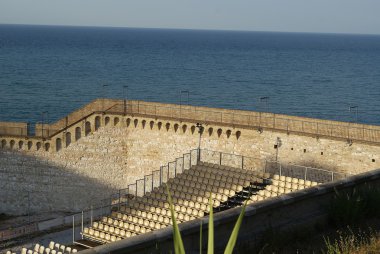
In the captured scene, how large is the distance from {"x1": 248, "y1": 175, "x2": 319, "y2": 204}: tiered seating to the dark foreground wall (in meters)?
12.2

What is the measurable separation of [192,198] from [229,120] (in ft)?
17.0

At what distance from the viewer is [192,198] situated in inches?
1116

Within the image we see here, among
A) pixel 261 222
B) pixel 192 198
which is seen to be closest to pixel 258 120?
pixel 192 198

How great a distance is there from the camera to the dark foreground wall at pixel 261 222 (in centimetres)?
1038

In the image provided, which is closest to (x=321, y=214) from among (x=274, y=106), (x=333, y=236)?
(x=333, y=236)

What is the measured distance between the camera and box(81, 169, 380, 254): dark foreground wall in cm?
1038

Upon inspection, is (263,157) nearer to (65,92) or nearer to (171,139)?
(171,139)

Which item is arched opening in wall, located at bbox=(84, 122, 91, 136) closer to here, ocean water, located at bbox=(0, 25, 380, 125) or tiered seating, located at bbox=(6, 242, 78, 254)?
tiered seating, located at bbox=(6, 242, 78, 254)

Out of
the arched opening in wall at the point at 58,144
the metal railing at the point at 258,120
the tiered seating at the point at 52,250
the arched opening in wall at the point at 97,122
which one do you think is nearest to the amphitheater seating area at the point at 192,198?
the tiered seating at the point at 52,250

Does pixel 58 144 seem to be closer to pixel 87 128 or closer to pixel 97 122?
pixel 87 128

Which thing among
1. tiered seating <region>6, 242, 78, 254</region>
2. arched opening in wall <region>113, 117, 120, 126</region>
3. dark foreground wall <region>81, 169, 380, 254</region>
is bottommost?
tiered seating <region>6, 242, 78, 254</region>

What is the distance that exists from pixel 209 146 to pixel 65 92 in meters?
45.2

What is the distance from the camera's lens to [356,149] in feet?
93.5

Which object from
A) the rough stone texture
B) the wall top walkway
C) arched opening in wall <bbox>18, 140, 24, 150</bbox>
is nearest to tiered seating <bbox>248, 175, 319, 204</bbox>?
the wall top walkway
